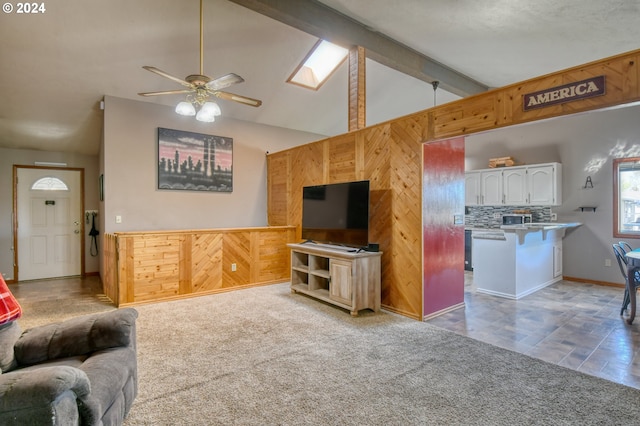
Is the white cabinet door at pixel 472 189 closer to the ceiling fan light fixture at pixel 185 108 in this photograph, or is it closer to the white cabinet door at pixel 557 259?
the white cabinet door at pixel 557 259

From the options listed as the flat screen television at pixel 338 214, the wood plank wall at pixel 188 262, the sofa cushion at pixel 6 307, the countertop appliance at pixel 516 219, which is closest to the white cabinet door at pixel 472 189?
the countertop appliance at pixel 516 219

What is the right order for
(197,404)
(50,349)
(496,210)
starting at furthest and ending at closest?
(496,210) → (197,404) → (50,349)

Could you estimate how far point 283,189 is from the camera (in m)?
6.17

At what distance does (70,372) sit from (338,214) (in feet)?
11.4

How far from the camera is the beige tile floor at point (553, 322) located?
111 inches

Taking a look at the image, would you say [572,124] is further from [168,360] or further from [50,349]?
[50,349]

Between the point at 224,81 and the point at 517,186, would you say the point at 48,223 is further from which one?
the point at 517,186

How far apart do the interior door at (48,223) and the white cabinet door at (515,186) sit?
9.00 meters

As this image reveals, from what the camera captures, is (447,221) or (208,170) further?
(208,170)

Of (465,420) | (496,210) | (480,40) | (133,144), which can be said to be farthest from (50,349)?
(496,210)

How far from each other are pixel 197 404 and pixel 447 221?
3.44 meters

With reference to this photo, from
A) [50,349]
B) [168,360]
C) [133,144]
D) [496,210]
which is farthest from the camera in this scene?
[496,210]

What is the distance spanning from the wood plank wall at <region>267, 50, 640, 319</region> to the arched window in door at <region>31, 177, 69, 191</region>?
16.3 feet

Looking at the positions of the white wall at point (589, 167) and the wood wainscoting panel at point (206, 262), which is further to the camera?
the white wall at point (589, 167)
